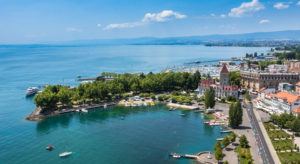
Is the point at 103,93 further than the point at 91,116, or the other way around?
the point at 103,93

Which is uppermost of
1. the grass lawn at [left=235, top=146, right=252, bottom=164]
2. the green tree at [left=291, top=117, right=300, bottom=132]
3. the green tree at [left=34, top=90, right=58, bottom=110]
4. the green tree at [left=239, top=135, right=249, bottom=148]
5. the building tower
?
the building tower

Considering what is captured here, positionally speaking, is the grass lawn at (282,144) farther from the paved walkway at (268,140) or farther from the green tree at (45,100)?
the green tree at (45,100)

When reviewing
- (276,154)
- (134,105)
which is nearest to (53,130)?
(134,105)

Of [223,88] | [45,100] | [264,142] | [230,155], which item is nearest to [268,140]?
[264,142]


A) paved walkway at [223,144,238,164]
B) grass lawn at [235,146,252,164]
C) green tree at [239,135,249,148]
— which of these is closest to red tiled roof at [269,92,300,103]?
green tree at [239,135,249,148]

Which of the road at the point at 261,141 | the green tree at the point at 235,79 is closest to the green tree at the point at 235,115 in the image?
the road at the point at 261,141

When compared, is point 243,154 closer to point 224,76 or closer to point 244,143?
point 244,143

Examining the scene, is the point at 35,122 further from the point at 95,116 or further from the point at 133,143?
the point at 133,143

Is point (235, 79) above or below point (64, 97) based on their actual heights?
above

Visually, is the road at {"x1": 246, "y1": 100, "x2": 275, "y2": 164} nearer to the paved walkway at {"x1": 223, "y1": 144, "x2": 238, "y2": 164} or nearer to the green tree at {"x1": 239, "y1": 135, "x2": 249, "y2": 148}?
the green tree at {"x1": 239, "y1": 135, "x2": 249, "y2": 148}
